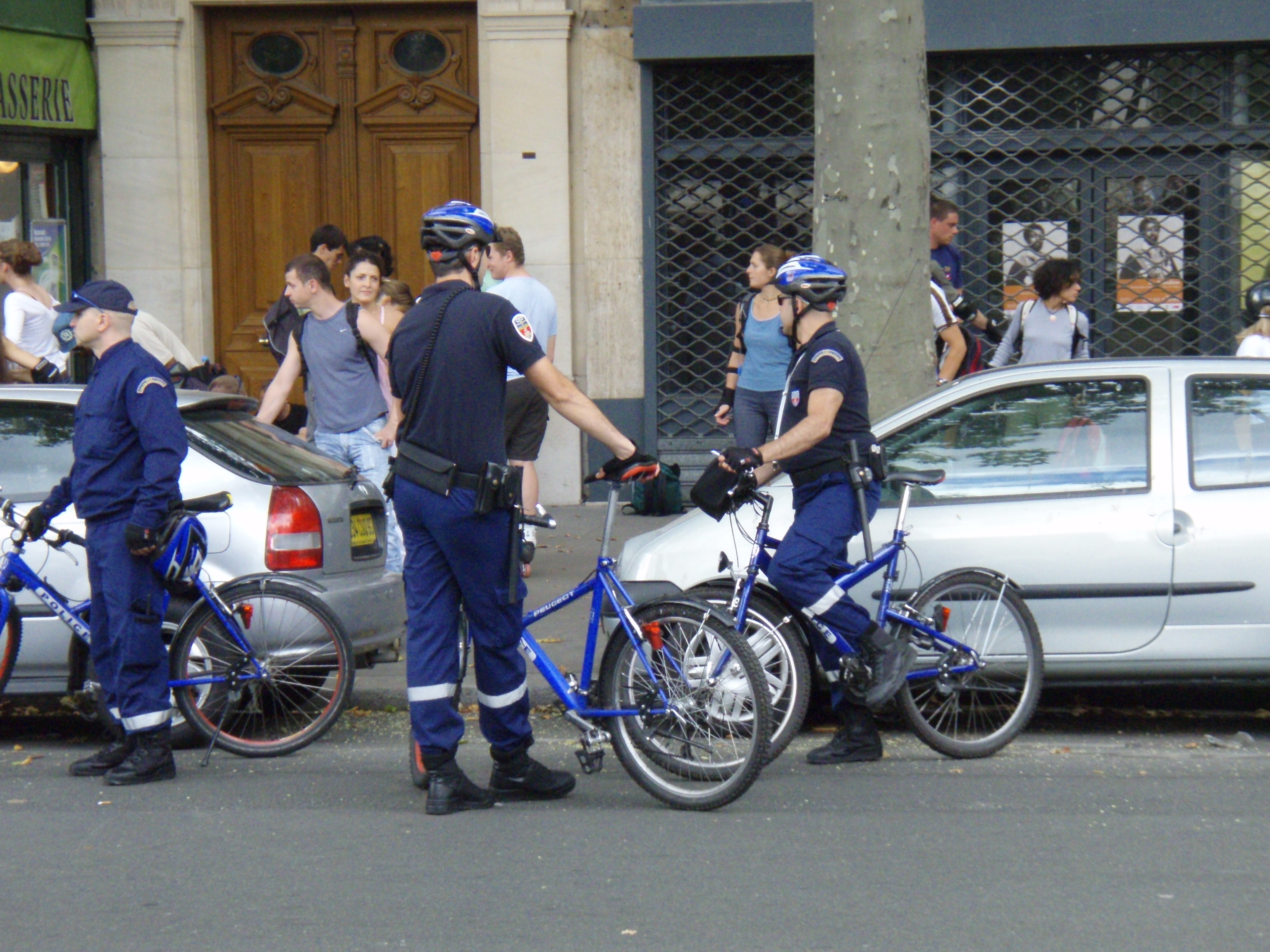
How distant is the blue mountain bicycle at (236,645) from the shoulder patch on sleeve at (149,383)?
0.55 m

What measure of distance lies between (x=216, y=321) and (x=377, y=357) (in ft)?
15.0

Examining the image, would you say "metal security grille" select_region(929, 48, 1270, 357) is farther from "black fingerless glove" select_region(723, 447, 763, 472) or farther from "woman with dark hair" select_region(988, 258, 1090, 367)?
"black fingerless glove" select_region(723, 447, 763, 472)

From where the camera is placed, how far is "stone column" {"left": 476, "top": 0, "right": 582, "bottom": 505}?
477 inches

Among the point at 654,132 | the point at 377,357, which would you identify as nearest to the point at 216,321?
the point at 654,132

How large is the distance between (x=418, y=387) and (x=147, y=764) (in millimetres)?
1753

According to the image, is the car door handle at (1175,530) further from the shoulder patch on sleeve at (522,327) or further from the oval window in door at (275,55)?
the oval window in door at (275,55)

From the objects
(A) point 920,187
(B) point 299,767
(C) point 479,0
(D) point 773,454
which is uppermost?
(C) point 479,0

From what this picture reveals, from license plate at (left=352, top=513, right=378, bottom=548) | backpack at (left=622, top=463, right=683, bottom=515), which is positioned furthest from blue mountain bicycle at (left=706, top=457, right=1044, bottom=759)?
backpack at (left=622, top=463, right=683, bottom=515)

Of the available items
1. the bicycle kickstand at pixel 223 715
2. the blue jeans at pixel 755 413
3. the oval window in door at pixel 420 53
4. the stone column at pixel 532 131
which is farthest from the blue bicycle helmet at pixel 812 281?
the oval window in door at pixel 420 53

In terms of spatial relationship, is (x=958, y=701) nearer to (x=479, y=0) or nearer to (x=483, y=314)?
(x=483, y=314)

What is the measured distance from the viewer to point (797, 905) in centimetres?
438

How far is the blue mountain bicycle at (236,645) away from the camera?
6133mm

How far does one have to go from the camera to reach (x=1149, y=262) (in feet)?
39.2

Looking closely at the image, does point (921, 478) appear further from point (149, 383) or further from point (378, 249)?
point (378, 249)
